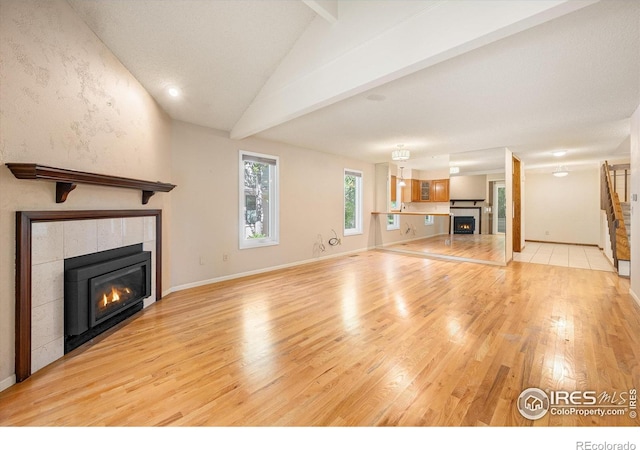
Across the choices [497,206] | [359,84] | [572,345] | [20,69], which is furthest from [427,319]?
[497,206]

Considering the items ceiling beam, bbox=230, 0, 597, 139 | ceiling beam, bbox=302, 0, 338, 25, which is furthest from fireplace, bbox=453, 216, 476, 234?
ceiling beam, bbox=302, 0, 338, 25

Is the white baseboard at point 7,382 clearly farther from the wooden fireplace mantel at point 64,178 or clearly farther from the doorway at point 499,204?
the doorway at point 499,204

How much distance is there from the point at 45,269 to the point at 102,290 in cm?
55

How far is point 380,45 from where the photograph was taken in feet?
7.61

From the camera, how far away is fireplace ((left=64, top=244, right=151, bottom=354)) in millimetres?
2219

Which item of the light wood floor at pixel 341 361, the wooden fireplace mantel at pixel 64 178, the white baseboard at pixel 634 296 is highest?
the wooden fireplace mantel at pixel 64 178

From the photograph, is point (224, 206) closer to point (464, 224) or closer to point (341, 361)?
point (341, 361)

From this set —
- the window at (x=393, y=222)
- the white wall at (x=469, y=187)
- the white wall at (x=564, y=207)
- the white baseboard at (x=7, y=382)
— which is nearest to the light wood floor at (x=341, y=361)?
the white baseboard at (x=7, y=382)

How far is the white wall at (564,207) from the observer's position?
8.01 metres

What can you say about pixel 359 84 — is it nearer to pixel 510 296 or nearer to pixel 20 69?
pixel 20 69

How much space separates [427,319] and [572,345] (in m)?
1.17

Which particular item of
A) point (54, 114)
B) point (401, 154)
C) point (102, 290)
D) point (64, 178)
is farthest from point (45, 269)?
point (401, 154)

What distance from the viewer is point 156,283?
3498mm

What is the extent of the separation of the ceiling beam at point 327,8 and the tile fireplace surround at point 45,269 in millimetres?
2656
